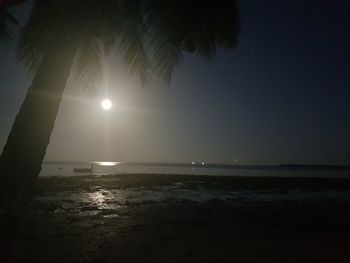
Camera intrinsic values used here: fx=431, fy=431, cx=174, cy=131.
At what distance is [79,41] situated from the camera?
6.57m

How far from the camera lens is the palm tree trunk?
5289mm

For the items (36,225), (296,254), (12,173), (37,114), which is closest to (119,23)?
(37,114)

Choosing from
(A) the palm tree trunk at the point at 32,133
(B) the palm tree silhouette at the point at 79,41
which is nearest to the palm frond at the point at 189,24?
(B) the palm tree silhouette at the point at 79,41

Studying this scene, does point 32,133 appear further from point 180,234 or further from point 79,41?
point 180,234

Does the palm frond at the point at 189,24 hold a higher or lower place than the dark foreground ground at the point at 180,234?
higher

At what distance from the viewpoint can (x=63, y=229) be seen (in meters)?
11.7

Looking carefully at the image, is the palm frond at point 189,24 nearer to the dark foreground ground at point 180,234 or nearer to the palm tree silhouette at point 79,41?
the palm tree silhouette at point 79,41

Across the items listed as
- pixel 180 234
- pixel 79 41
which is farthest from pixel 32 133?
pixel 180 234

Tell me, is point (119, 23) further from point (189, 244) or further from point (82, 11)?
point (189, 244)

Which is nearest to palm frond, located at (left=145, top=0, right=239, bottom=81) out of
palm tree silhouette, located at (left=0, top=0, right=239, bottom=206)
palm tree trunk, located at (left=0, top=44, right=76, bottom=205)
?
palm tree silhouette, located at (left=0, top=0, right=239, bottom=206)

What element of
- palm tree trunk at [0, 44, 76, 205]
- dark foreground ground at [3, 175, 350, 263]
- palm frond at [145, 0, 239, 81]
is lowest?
dark foreground ground at [3, 175, 350, 263]

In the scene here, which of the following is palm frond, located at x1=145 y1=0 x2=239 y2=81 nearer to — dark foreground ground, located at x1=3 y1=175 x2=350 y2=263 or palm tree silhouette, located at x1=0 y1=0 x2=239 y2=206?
palm tree silhouette, located at x1=0 y1=0 x2=239 y2=206

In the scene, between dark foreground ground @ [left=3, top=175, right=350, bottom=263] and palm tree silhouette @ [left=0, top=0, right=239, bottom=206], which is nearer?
palm tree silhouette @ [left=0, top=0, right=239, bottom=206]

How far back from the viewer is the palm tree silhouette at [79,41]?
5496 mm
